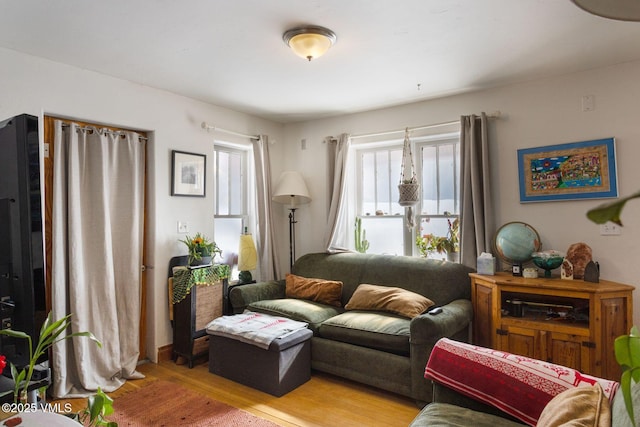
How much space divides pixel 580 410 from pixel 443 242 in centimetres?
254

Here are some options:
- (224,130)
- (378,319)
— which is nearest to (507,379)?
(378,319)

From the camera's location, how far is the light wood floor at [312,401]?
2.54 metres

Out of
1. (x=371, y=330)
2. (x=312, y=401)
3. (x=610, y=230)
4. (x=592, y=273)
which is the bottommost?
(x=312, y=401)

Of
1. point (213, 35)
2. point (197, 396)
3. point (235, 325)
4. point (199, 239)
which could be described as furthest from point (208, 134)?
point (197, 396)

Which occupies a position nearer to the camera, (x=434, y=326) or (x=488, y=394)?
(x=488, y=394)

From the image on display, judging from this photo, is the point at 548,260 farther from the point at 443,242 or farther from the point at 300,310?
the point at 300,310

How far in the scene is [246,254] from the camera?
13.3 ft

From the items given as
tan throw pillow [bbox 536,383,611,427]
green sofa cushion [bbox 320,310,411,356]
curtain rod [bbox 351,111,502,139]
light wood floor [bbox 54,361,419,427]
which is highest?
curtain rod [bbox 351,111,502,139]

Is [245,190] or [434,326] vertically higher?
[245,190]

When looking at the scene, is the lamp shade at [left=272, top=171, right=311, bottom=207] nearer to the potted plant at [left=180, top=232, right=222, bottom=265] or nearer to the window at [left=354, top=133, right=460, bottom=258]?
the window at [left=354, top=133, right=460, bottom=258]

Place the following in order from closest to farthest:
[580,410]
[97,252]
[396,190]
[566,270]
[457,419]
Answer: [580,410]
[457,419]
[566,270]
[97,252]
[396,190]

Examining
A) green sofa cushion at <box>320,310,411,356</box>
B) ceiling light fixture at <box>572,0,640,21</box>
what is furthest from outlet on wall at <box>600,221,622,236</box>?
ceiling light fixture at <box>572,0,640,21</box>

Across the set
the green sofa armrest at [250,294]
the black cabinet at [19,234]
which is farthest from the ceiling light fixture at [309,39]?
the green sofa armrest at [250,294]

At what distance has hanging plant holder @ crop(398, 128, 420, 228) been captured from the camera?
3.61 metres
